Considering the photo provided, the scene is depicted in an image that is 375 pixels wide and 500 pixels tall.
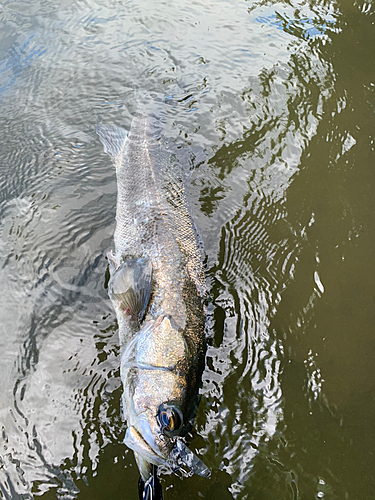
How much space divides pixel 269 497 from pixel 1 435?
208 cm

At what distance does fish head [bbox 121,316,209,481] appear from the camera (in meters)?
2.39

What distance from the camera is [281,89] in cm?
537

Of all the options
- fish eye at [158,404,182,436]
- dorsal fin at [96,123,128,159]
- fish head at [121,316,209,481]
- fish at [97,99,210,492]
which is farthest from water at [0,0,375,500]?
fish eye at [158,404,182,436]

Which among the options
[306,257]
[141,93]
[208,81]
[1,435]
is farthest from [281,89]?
[1,435]

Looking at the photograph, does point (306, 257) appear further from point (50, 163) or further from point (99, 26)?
point (99, 26)

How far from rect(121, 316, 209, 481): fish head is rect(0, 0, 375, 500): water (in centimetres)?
41

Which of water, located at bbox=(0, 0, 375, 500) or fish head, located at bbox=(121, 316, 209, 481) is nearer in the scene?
fish head, located at bbox=(121, 316, 209, 481)

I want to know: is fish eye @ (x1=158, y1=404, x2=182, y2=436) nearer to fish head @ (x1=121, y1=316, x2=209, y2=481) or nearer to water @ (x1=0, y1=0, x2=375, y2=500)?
fish head @ (x1=121, y1=316, x2=209, y2=481)

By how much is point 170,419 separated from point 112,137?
3338mm

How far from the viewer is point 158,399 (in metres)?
2.49

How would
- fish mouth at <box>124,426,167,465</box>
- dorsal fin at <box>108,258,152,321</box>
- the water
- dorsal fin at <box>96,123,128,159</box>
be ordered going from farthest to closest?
dorsal fin at <box>96,123,128,159</box> < dorsal fin at <box>108,258,152,321</box> < the water < fish mouth at <box>124,426,167,465</box>

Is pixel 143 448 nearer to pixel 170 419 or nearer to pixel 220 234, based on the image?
pixel 170 419

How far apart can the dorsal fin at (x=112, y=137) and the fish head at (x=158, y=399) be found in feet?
7.67

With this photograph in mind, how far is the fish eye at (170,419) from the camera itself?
2.39 metres
